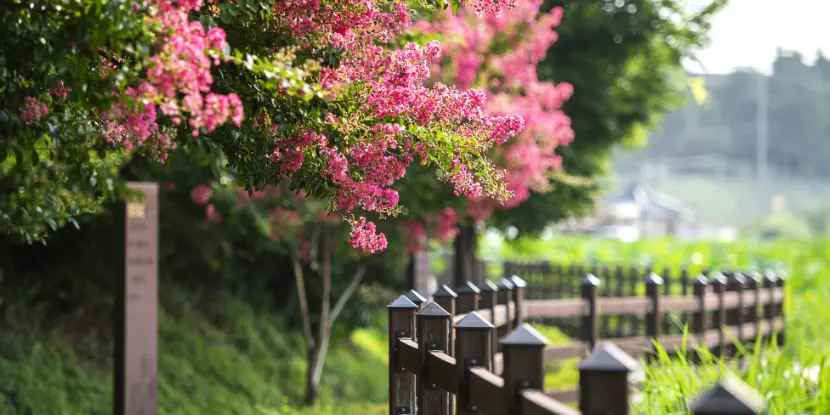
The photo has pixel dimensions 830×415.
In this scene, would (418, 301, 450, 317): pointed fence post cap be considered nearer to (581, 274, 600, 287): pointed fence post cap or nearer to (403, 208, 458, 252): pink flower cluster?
(581, 274, 600, 287): pointed fence post cap

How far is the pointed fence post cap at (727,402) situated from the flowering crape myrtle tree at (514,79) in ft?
22.6

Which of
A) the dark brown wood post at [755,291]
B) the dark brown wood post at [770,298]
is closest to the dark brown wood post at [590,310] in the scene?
the dark brown wood post at [755,291]

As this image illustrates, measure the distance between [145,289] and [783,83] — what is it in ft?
251

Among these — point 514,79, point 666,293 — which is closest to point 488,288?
point 514,79

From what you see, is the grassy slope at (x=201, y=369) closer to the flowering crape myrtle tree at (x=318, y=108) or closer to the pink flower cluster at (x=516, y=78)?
the pink flower cluster at (x=516, y=78)

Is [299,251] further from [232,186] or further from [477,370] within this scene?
[477,370]

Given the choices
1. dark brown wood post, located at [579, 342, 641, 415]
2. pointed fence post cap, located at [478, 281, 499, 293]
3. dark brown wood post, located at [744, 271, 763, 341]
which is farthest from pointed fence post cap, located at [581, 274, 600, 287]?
dark brown wood post, located at [579, 342, 641, 415]

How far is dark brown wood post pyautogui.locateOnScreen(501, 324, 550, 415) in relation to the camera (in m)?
2.43

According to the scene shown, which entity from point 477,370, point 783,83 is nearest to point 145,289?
point 477,370

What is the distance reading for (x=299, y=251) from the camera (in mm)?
8812

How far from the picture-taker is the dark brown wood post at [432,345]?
11.3ft

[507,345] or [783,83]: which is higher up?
[783,83]

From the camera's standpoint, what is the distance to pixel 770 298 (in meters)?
10.7

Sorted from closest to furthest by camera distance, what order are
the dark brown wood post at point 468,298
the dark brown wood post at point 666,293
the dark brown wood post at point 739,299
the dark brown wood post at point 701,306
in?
the dark brown wood post at point 468,298 < the dark brown wood post at point 701,306 < the dark brown wood post at point 739,299 < the dark brown wood post at point 666,293
